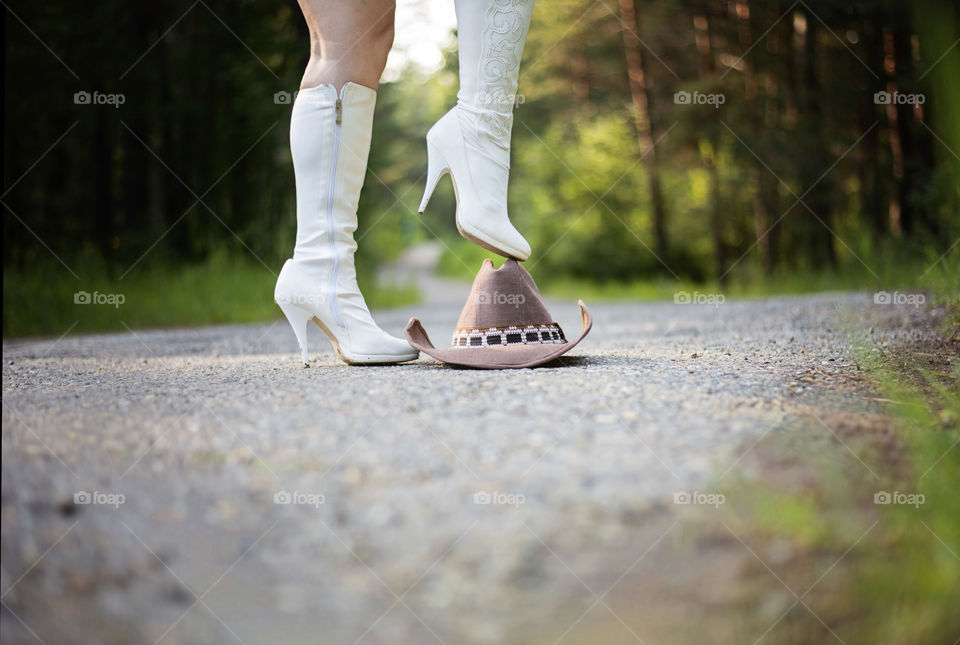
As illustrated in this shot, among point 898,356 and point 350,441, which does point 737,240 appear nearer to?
point 898,356

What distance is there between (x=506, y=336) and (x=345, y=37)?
41.3 inches

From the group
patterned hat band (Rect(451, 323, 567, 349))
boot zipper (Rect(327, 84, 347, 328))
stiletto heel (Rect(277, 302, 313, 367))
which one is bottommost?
patterned hat band (Rect(451, 323, 567, 349))

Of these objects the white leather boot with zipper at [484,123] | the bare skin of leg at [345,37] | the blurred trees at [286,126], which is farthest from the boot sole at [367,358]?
the blurred trees at [286,126]

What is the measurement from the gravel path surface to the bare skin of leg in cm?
107

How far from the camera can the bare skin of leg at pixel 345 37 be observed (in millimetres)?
2281

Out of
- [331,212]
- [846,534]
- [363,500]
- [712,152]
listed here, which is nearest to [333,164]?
[331,212]

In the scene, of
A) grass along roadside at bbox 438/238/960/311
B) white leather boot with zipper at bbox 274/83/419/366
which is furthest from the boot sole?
grass along roadside at bbox 438/238/960/311

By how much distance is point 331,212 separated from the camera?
7.72 ft

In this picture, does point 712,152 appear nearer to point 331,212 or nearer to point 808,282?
point 808,282

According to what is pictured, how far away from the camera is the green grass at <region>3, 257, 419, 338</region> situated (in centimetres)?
622

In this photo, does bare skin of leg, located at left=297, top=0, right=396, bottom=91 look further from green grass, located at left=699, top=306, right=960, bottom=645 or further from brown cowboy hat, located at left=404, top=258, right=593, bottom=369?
green grass, located at left=699, top=306, right=960, bottom=645

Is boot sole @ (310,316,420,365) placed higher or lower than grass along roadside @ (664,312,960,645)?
higher

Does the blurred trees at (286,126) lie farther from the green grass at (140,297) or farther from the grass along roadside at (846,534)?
the grass along roadside at (846,534)

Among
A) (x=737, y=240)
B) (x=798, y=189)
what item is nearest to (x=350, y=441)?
(x=798, y=189)
